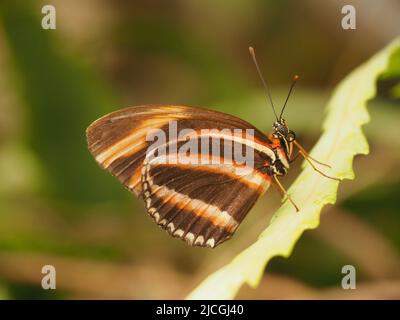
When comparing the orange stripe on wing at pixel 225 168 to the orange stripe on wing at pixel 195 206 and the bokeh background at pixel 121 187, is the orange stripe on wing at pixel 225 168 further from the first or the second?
the bokeh background at pixel 121 187

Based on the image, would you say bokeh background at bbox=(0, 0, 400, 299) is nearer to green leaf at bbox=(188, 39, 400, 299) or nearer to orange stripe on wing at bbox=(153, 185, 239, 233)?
orange stripe on wing at bbox=(153, 185, 239, 233)

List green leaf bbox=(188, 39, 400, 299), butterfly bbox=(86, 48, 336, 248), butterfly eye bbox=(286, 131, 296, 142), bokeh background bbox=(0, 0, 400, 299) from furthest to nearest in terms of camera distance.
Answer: bokeh background bbox=(0, 0, 400, 299) → butterfly eye bbox=(286, 131, 296, 142) → butterfly bbox=(86, 48, 336, 248) → green leaf bbox=(188, 39, 400, 299)

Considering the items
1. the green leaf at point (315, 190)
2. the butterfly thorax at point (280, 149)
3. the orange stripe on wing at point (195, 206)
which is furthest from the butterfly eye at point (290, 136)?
the orange stripe on wing at point (195, 206)

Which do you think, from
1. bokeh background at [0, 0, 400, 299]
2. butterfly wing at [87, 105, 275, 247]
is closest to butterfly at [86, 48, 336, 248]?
butterfly wing at [87, 105, 275, 247]

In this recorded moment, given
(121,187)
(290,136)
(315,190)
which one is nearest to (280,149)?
(290,136)

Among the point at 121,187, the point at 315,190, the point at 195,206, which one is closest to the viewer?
the point at 315,190

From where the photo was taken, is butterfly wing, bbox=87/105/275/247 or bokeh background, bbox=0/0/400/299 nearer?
butterfly wing, bbox=87/105/275/247

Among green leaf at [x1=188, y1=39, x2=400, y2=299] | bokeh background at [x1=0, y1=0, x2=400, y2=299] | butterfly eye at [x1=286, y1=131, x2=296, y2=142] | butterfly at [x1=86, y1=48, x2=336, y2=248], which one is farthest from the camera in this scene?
bokeh background at [x1=0, y1=0, x2=400, y2=299]

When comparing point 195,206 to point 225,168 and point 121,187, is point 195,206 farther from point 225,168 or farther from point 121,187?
point 121,187
